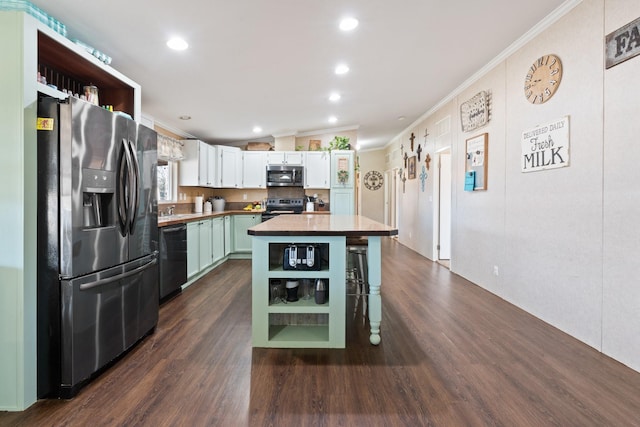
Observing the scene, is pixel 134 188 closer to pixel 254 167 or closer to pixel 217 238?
pixel 217 238

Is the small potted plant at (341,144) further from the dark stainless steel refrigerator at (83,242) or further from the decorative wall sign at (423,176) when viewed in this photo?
the dark stainless steel refrigerator at (83,242)

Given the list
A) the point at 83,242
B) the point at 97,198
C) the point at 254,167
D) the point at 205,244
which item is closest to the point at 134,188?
the point at 97,198

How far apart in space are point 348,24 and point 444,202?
12.7ft

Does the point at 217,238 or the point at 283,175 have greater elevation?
the point at 283,175

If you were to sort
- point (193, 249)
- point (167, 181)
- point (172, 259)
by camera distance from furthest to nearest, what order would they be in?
1. point (167, 181)
2. point (193, 249)
3. point (172, 259)

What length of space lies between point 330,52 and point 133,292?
2.70 m

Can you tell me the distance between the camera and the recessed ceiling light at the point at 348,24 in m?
2.49

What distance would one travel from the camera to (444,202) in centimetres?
556

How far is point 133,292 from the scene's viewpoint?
7.20 feet

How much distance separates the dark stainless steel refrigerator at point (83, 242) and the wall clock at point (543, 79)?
3.41 m

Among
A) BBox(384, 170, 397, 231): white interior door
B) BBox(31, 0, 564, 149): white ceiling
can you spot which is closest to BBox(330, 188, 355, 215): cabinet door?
BBox(31, 0, 564, 149): white ceiling

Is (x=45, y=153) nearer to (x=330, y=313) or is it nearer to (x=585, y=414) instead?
(x=330, y=313)

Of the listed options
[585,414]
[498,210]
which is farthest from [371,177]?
[585,414]

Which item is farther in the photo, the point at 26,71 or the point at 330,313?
the point at 330,313
